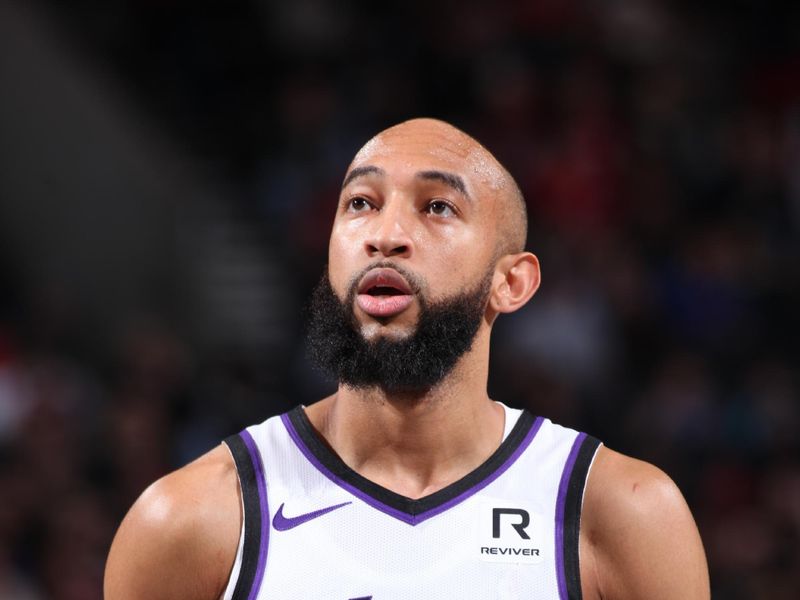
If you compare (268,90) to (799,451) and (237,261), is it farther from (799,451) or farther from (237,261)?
(799,451)

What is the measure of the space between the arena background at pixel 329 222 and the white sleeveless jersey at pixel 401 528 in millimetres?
3354

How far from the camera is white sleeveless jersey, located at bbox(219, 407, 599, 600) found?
286 cm

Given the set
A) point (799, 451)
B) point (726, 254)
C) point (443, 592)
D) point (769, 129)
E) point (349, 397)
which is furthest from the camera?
point (769, 129)

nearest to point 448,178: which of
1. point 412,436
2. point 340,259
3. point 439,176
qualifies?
point 439,176

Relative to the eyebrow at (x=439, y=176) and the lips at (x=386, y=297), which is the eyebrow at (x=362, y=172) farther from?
the lips at (x=386, y=297)

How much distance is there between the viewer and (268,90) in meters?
9.78

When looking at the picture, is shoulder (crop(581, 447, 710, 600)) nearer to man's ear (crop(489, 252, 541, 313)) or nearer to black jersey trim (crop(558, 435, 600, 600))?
black jersey trim (crop(558, 435, 600, 600))

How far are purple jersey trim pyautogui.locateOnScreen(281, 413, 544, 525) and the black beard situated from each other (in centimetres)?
18

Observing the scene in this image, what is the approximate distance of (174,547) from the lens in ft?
9.36

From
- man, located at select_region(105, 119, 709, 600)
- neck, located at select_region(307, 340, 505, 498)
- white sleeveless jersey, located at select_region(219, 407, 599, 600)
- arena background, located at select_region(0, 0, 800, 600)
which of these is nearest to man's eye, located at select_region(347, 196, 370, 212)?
man, located at select_region(105, 119, 709, 600)

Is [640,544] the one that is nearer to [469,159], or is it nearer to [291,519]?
[291,519]

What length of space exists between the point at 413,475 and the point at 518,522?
0.92 feet

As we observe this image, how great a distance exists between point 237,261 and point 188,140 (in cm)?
106

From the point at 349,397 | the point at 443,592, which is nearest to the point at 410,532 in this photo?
the point at 443,592
